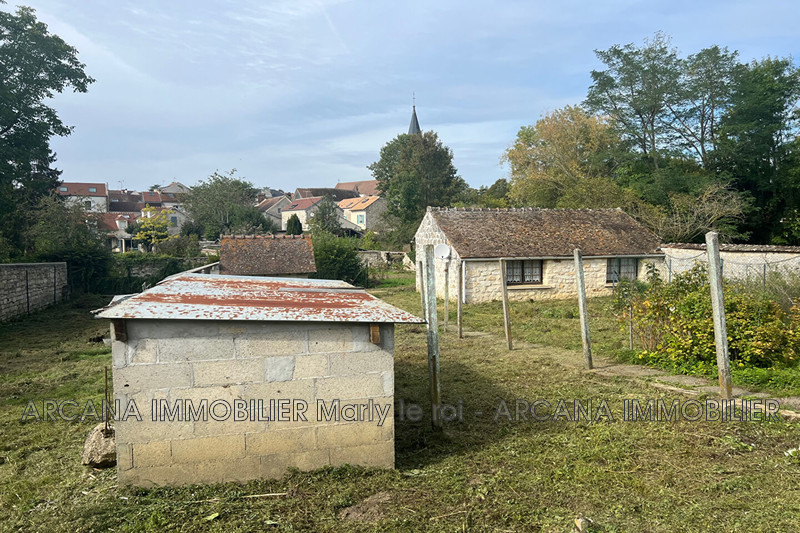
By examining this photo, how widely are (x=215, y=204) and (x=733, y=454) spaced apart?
51930mm

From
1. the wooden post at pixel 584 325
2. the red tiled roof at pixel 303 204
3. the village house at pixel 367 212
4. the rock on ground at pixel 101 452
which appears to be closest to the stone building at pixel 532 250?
the wooden post at pixel 584 325

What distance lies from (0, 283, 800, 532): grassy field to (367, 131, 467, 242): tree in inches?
1554

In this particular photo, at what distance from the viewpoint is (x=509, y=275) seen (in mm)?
19672

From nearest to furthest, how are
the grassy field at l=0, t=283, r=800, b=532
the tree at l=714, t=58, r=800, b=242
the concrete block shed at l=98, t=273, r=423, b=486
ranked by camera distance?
1. the grassy field at l=0, t=283, r=800, b=532
2. the concrete block shed at l=98, t=273, r=423, b=486
3. the tree at l=714, t=58, r=800, b=242

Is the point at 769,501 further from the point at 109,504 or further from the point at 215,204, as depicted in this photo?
the point at 215,204

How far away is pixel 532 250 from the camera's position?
65.0ft

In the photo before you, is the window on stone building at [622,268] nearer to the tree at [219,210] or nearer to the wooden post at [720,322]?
the wooden post at [720,322]

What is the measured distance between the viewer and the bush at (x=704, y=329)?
8180 millimetres

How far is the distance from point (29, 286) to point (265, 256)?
810cm

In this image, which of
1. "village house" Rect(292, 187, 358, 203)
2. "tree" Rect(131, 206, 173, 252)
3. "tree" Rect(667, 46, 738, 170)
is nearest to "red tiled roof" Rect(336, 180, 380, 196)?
"village house" Rect(292, 187, 358, 203)

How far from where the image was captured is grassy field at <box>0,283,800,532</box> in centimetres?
413

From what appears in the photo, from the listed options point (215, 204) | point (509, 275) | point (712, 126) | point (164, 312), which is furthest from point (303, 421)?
point (215, 204)

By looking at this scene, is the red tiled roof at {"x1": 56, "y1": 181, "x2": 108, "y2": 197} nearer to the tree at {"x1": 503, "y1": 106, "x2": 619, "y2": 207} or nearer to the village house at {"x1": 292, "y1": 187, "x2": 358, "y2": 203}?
the village house at {"x1": 292, "y1": 187, "x2": 358, "y2": 203}

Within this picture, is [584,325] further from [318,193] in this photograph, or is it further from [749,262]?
[318,193]
